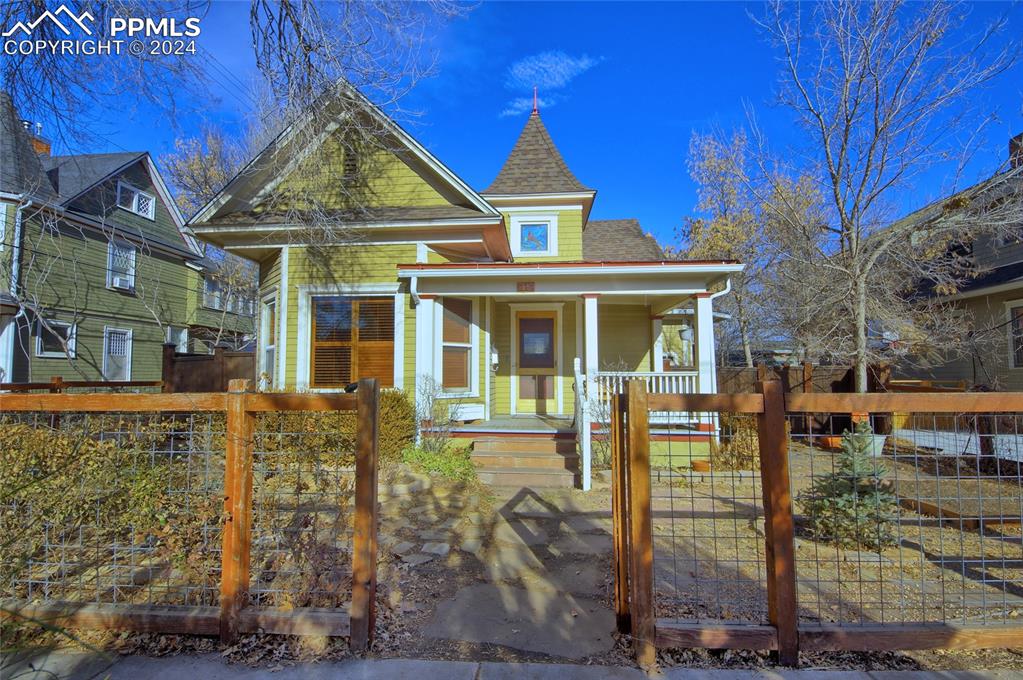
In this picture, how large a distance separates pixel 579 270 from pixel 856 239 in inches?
206

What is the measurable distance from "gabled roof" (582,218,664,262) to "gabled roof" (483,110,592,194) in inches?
74.2

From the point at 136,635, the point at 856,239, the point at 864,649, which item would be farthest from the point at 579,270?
the point at 136,635

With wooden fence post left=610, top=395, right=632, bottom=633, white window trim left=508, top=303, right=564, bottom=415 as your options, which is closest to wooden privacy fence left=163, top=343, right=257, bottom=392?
white window trim left=508, top=303, right=564, bottom=415

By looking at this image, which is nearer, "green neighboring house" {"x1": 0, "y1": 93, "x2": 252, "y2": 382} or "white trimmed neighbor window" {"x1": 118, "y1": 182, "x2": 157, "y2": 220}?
"green neighboring house" {"x1": 0, "y1": 93, "x2": 252, "y2": 382}

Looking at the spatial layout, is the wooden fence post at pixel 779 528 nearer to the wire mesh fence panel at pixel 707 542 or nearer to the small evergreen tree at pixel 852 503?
the wire mesh fence panel at pixel 707 542

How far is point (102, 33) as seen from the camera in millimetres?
5648

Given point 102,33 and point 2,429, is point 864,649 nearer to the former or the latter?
point 2,429

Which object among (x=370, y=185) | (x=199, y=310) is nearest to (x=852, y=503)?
(x=370, y=185)

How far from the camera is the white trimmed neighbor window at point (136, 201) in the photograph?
15.2 m

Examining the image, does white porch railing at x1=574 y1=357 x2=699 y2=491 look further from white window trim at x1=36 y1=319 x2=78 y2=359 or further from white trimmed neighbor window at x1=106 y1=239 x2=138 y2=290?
white trimmed neighbor window at x1=106 y1=239 x2=138 y2=290

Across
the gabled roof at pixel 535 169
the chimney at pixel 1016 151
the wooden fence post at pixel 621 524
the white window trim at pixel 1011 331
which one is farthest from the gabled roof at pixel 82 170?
the white window trim at pixel 1011 331

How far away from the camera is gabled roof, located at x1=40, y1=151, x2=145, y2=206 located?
1310 centimetres

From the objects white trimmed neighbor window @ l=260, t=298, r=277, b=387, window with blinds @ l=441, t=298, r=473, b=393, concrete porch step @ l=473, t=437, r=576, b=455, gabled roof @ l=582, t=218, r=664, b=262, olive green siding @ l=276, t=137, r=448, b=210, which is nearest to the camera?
concrete porch step @ l=473, t=437, r=576, b=455

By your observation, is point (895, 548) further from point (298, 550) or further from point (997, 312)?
point (997, 312)
